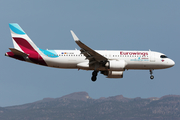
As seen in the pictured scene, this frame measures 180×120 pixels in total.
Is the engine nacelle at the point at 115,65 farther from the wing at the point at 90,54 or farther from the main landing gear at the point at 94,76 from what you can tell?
the main landing gear at the point at 94,76

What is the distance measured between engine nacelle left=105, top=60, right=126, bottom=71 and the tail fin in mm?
13221

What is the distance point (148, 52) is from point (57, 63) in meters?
16.4

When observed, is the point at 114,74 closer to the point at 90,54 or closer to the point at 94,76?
the point at 94,76

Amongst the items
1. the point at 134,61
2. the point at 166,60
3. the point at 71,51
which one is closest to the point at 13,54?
the point at 71,51

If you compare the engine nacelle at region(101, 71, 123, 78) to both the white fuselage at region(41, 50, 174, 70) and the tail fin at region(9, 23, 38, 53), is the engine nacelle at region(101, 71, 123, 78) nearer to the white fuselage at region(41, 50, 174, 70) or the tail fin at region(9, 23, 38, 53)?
the white fuselage at region(41, 50, 174, 70)

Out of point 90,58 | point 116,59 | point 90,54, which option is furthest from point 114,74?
point 90,54

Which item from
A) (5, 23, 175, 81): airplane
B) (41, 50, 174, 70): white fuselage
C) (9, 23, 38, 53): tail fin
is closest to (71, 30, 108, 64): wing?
Result: (5, 23, 175, 81): airplane

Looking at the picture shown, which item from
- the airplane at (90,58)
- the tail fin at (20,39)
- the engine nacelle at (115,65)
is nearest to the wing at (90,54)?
the airplane at (90,58)

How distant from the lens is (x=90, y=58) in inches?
2234

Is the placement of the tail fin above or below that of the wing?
above

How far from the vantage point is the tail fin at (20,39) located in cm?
5984

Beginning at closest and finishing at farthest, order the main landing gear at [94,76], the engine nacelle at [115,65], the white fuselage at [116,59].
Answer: the engine nacelle at [115,65] → the white fuselage at [116,59] → the main landing gear at [94,76]

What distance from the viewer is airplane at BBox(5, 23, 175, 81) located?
57094 mm

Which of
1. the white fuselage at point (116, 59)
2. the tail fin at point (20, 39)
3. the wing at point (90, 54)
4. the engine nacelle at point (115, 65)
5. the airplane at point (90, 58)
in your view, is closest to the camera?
the wing at point (90, 54)
